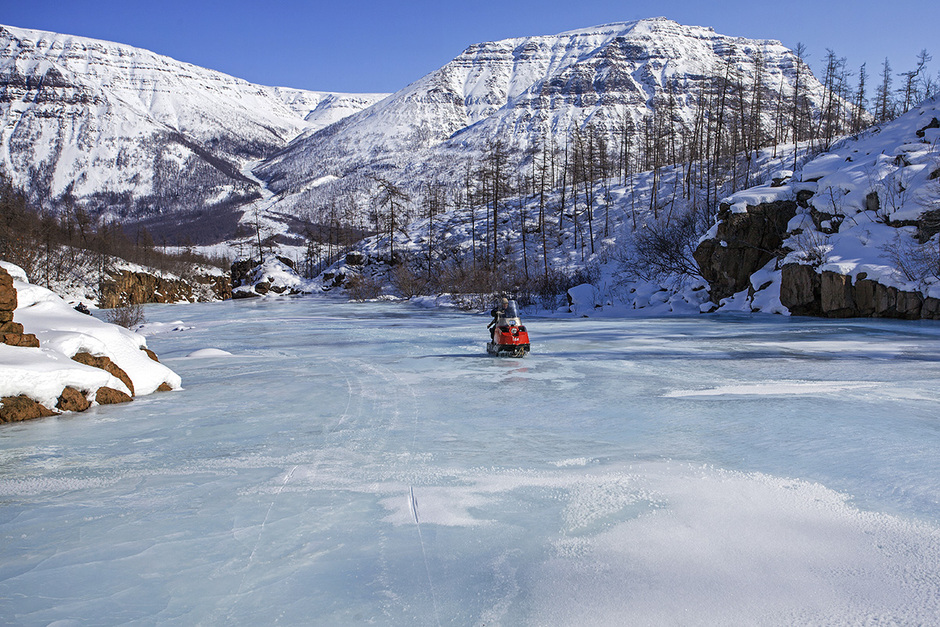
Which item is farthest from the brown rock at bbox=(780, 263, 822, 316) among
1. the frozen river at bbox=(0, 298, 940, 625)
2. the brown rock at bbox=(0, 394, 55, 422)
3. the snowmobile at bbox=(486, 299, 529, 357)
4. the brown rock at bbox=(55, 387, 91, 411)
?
the brown rock at bbox=(0, 394, 55, 422)

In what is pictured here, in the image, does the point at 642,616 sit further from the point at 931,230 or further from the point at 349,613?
the point at 931,230

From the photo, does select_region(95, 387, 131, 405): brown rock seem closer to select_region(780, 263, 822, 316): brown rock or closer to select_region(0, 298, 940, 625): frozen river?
select_region(0, 298, 940, 625): frozen river

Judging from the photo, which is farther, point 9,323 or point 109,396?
point 109,396

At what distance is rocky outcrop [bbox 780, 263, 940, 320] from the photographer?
1938cm

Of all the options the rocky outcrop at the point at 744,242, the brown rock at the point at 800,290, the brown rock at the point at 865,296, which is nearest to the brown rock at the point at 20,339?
the brown rock at the point at 800,290

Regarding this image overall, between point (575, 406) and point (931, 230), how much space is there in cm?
1882

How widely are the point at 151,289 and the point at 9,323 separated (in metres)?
52.6

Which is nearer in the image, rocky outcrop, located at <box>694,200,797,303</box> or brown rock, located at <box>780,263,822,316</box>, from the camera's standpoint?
brown rock, located at <box>780,263,822,316</box>

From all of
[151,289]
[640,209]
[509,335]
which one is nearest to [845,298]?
[509,335]

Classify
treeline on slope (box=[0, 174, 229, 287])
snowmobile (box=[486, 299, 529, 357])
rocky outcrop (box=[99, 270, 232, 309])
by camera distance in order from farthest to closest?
rocky outcrop (box=[99, 270, 232, 309])
treeline on slope (box=[0, 174, 229, 287])
snowmobile (box=[486, 299, 529, 357])

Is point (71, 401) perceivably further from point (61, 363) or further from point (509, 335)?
point (509, 335)

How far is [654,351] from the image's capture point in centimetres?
1473

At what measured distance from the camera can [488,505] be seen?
4938 millimetres

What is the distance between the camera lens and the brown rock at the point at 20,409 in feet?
26.1
